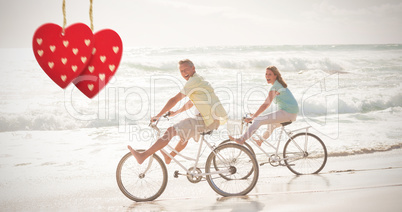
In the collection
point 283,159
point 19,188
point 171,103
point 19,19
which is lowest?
point 19,188

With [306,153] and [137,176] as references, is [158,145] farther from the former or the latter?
[306,153]

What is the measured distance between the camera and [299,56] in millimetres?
27156

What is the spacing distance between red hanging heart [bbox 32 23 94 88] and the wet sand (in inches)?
66.6

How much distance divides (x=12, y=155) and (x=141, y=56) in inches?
675

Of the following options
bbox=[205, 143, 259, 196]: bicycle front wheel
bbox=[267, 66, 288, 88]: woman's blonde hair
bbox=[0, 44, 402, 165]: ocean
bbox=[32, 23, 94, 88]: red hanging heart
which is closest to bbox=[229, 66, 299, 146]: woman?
bbox=[267, 66, 288, 88]: woman's blonde hair

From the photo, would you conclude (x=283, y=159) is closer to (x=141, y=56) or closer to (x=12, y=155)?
(x=12, y=155)

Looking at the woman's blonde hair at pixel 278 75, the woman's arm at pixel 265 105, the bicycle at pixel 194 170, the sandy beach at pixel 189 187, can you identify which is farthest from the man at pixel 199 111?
the woman's blonde hair at pixel 278 75

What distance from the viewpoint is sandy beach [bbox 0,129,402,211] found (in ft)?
13.5

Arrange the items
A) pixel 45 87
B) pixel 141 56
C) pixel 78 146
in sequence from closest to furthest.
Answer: pixel 78 146 < pixel 45 87 < pixel 141 56

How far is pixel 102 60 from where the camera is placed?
3549mm

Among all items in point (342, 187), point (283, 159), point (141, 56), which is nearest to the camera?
point (342, 187)

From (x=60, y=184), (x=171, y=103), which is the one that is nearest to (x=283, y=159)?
(x=171, y=103)

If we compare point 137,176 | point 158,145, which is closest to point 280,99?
point 158,145

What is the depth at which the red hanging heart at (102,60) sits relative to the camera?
3.55 metres
